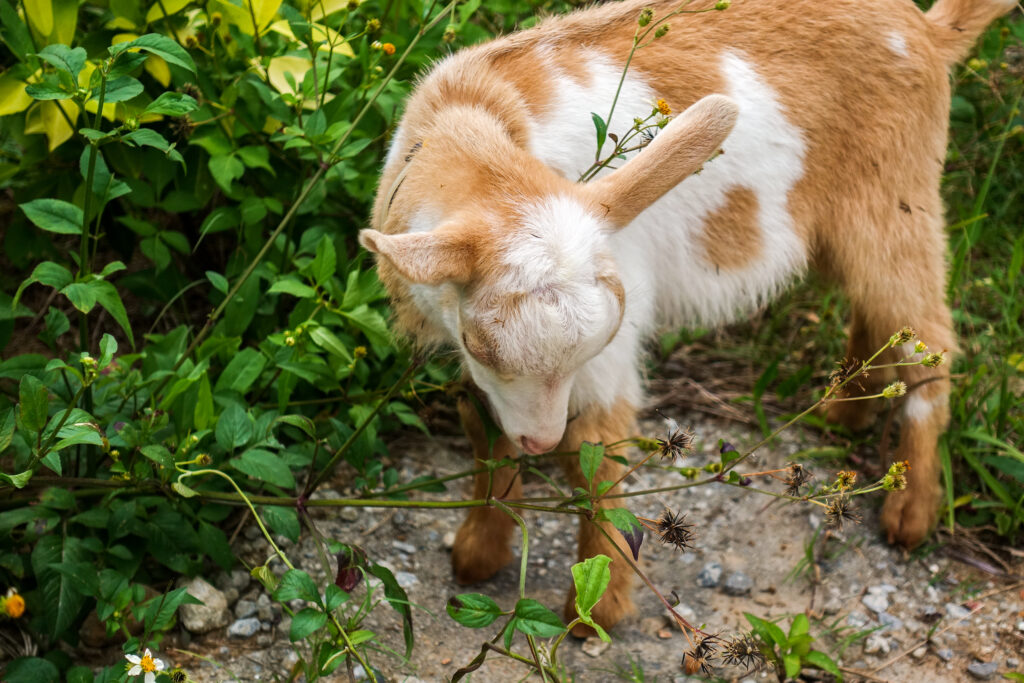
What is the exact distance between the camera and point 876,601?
3.22m

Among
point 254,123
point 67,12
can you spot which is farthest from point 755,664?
point 67,12

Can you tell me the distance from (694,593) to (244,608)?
1.49 meters

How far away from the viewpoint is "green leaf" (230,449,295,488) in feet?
8.23

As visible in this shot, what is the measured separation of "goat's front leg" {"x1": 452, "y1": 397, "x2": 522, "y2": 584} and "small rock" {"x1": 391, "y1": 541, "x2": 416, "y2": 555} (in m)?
0.18

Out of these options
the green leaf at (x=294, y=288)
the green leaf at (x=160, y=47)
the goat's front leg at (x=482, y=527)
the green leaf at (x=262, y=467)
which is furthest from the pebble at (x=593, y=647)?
the green leaf at (x=160, y=47)

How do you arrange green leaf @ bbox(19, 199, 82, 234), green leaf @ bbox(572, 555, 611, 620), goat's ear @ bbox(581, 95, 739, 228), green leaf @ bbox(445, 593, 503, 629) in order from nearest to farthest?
green leaf @ bbox(572, 555, 611, 620) < green leaf @ bbox(445, 593, 503, 629) < goat's ear @ bbox(581, 95, 739, 228) < green leaf @ bbox(19, 199, 82, 234)

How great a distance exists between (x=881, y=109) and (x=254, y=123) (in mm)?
2090

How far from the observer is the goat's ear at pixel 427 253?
80.1 inches

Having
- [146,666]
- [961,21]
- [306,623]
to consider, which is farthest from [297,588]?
[961,21]

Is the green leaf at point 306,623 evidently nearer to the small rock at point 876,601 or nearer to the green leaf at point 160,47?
the green leaf at point 160,47

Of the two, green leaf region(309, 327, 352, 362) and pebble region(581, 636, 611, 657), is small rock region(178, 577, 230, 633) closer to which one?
green leaf region(309, 327, 352, 362)

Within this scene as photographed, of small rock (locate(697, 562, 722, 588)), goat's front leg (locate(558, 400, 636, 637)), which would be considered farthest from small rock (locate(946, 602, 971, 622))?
goat's front leg (locate(558, 400, 636, 637))

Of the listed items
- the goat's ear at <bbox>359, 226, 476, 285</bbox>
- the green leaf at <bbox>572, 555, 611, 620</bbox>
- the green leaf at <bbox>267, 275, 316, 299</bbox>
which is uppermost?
the goat's ear at <bbox>359, 226, 476, 285</bbox>

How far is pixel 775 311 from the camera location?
4.46 metres
